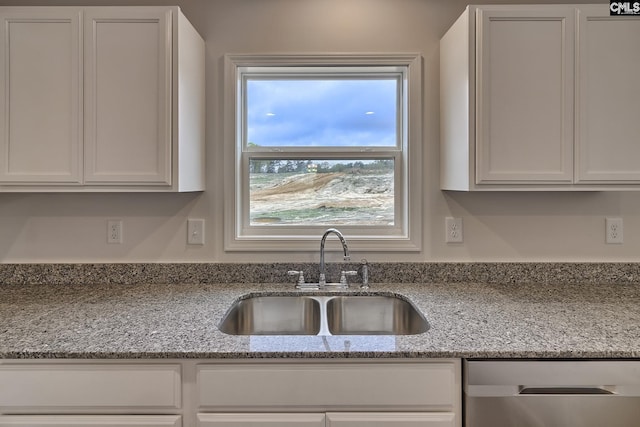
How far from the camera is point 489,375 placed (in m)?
1.11

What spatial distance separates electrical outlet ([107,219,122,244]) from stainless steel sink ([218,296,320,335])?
73cm

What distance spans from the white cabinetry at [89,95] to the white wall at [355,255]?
34 cm

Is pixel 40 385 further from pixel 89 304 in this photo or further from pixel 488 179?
pixel 488 179

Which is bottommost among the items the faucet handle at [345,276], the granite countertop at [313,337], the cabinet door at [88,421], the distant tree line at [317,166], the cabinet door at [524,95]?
the cabinet door at [88,421]

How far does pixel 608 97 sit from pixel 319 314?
1.48m

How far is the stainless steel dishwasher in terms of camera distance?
111 cm

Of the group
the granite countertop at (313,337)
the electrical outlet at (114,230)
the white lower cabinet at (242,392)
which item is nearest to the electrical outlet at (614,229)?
the granite countertop at (313,337)

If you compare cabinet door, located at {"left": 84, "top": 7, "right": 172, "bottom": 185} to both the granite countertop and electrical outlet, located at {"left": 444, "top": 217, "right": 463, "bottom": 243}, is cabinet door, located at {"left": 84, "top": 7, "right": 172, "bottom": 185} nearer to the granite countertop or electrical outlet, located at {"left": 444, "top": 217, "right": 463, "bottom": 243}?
the granite countertop

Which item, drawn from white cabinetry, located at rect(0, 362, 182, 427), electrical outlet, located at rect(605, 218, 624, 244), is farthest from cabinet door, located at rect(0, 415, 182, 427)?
electrical outlet, located at rect(605, 218, 624, 244)

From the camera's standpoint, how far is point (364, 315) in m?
1.75

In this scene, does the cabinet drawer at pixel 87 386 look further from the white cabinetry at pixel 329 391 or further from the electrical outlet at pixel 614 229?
the electrical outlet at pixel 614 229

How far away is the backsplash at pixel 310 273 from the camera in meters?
1.88

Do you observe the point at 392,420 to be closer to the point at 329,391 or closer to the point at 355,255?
the point at 329,391

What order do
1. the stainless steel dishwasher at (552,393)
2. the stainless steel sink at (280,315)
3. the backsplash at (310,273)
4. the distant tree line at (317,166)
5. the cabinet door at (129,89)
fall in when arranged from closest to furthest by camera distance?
the stainless steel dishwasher at (552,393), the cabinet door at (129,89), the stainless steel sink at (280,315), the backsplash at (310,273), the distant tree line at (317,166)
